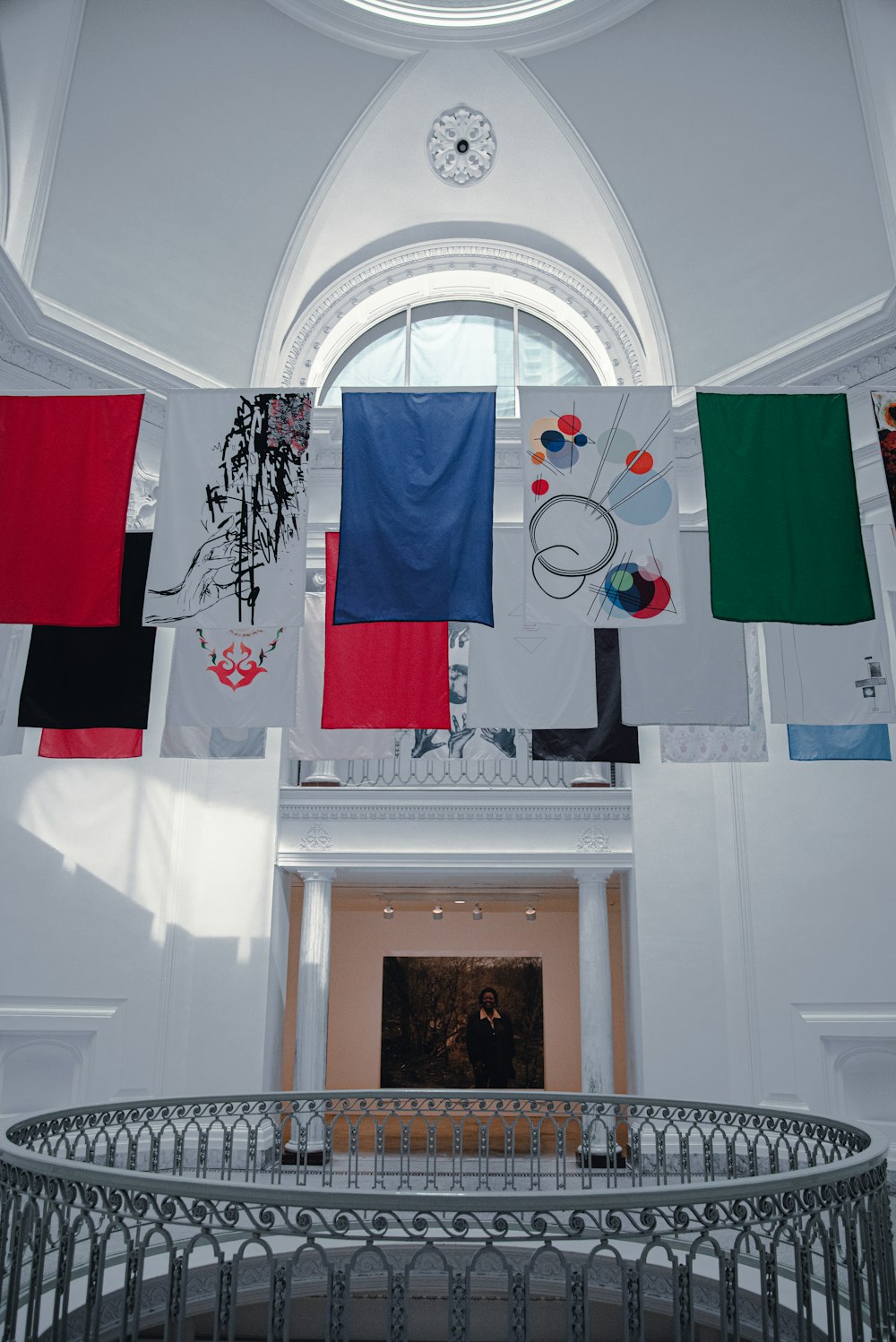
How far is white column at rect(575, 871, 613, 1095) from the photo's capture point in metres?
11.0

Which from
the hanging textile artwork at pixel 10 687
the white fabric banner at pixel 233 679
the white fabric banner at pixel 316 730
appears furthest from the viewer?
the white fabric banner at pixel 316 730

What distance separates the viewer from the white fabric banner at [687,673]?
8445 mm

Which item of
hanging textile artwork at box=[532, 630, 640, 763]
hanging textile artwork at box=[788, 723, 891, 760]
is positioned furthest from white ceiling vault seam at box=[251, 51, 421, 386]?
hanging textile artwork at box=[788, 723, 891, 760]

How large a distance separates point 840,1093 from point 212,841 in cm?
681

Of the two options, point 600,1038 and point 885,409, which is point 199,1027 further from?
point 885,409

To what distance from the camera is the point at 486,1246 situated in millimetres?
3516

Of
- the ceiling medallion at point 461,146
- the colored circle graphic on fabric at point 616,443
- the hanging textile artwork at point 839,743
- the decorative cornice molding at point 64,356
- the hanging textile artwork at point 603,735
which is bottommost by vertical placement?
the hanging textile artwork at point 839,743

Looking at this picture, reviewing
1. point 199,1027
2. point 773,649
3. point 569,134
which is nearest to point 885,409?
point 773,649

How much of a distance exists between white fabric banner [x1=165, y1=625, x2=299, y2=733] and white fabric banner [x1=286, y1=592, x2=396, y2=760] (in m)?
0.90

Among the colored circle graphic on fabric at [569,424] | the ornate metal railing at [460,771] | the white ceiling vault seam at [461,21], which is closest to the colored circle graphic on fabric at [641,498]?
the colored circle graphic on fabric at [569,424]

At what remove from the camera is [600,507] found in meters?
7.02

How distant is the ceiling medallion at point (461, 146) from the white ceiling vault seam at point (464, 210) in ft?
0.32

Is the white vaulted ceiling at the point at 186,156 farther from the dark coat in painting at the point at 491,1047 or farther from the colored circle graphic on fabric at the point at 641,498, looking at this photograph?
the dark coat in painting at the point at 491,1047

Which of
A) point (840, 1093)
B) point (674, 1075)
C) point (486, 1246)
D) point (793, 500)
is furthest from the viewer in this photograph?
point (674, 1075)
